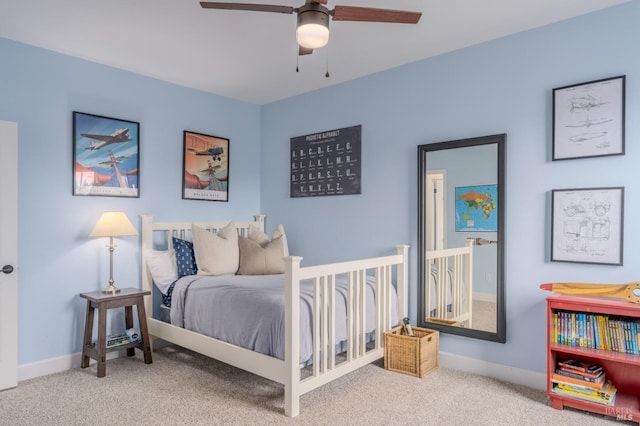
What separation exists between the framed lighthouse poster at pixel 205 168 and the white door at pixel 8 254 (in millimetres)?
1401

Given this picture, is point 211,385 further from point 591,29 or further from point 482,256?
point 591,29

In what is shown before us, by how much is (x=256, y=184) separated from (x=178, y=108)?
1.19 meters

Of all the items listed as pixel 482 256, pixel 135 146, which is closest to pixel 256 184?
pixel 135 146

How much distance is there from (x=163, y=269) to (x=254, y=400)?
4.87ft

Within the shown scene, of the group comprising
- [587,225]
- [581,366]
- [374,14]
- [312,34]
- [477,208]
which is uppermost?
[374,14]

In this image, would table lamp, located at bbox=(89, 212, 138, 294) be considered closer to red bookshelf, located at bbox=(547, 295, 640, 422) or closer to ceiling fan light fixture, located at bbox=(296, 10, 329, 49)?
ceiling fan light fixture, located at bbox=(296, 10, 329, 49)

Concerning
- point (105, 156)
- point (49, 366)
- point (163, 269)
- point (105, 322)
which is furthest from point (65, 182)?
point (49, 366)

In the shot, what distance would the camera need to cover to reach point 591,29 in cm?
270

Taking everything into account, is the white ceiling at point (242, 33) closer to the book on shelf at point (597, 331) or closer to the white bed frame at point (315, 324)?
the white bed frame at point (315, 324)

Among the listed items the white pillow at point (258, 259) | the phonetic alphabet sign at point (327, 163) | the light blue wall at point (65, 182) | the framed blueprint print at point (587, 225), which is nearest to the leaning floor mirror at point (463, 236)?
the framed blueprint print at point (587, 225)

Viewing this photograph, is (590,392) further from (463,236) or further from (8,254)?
(8,254)

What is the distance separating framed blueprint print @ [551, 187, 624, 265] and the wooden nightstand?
3.12 m

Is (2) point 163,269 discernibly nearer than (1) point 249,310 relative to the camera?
No

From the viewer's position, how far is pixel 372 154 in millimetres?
3775
